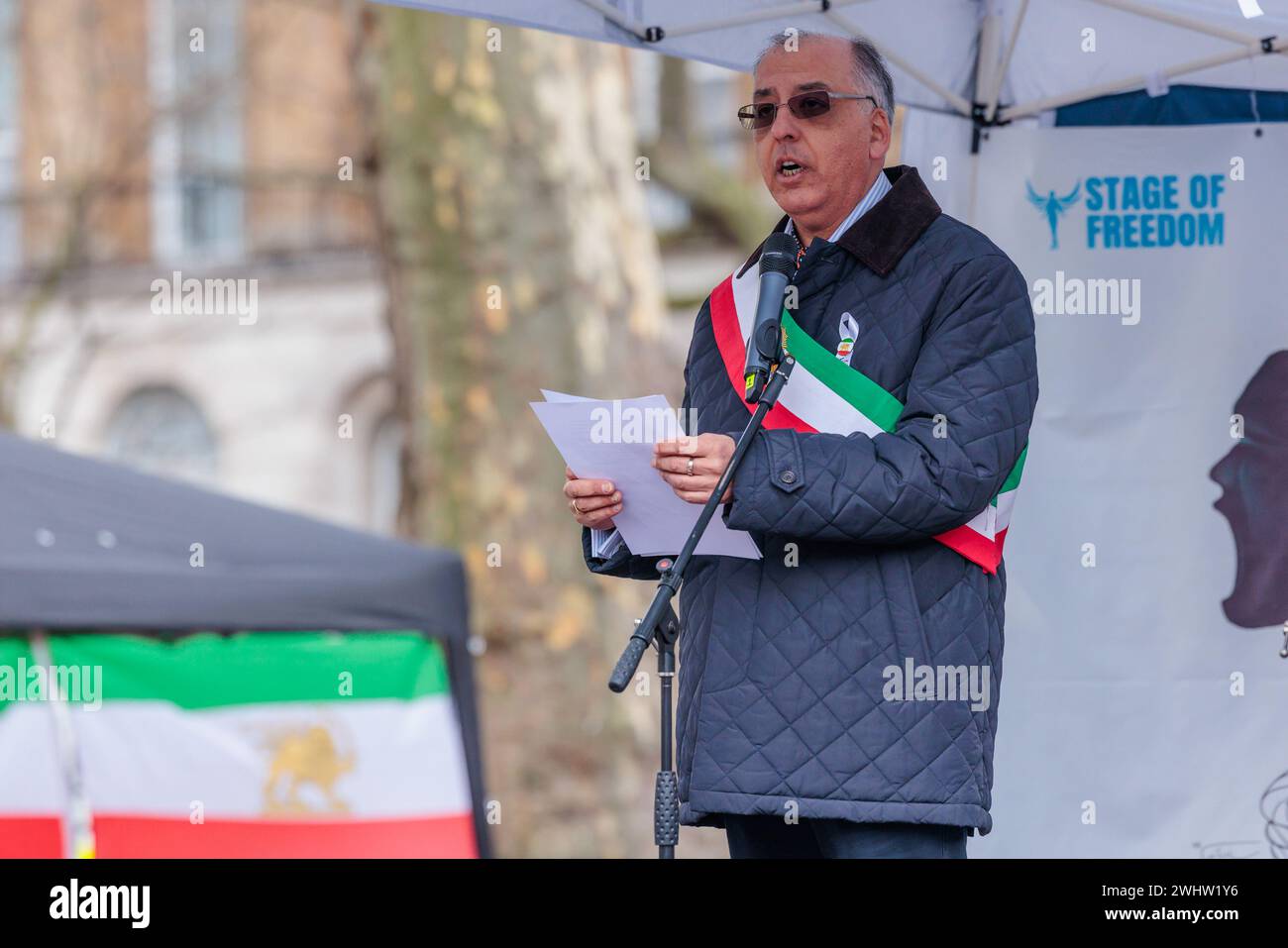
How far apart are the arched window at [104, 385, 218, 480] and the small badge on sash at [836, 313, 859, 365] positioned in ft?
58.8

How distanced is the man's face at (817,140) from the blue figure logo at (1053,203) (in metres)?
1.40

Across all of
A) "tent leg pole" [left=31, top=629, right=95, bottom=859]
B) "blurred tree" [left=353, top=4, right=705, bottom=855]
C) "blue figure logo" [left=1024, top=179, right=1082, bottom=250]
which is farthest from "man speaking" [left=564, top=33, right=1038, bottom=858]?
"blurred tree" [left=353, top=4, right=705, bottom=855]

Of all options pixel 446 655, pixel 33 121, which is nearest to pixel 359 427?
pixel 33 121

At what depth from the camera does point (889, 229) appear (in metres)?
3.38

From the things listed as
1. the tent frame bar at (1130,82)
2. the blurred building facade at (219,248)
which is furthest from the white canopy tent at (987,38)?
the blurred building facade at (219,248)

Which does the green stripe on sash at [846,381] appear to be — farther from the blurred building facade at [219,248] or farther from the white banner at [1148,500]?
the blurred building facade at [219,248]

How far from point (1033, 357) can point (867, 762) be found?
2.51 ft

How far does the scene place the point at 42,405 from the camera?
64.8 ft

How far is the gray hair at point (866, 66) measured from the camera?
11.4 ft

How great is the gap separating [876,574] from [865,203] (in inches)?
28.4

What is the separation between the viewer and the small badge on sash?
334 centimetres

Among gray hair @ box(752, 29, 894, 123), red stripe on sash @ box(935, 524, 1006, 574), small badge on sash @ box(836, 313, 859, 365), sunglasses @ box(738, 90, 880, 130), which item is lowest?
red stripe on sash @ box(935, 524, 1006, 574)

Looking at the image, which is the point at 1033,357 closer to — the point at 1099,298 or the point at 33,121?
the point at 1099,298

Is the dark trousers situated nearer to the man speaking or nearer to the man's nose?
the man speaking
